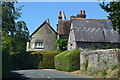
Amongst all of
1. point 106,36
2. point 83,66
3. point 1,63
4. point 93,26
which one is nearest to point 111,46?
point 106,36

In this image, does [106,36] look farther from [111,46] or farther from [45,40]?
[45,40]

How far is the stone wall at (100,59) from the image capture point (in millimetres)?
22609

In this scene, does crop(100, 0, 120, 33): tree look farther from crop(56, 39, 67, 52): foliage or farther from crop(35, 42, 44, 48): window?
crop(35, 42, 44, 48): window

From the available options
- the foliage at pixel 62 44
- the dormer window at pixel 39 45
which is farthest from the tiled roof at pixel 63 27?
the dormer window at pixel 39 45

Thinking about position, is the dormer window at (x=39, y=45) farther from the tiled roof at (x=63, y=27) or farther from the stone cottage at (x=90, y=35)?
the stone cottage at (x=90, y=35)

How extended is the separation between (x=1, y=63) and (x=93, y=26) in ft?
83.8

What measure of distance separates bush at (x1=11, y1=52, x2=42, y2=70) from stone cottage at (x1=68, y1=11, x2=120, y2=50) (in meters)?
8.14

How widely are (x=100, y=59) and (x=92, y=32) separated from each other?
14.0 metres

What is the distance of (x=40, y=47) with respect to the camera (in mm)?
53844

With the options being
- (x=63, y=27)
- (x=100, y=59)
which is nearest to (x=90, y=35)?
(x=100, y=59)

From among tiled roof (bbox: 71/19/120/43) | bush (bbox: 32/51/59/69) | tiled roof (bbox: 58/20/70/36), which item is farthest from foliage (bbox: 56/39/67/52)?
tiled roof (bbox: 71/19/120/43)

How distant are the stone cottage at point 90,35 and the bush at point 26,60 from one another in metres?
8.14

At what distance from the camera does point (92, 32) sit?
127 ft

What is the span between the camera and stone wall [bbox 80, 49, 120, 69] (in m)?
22.6
